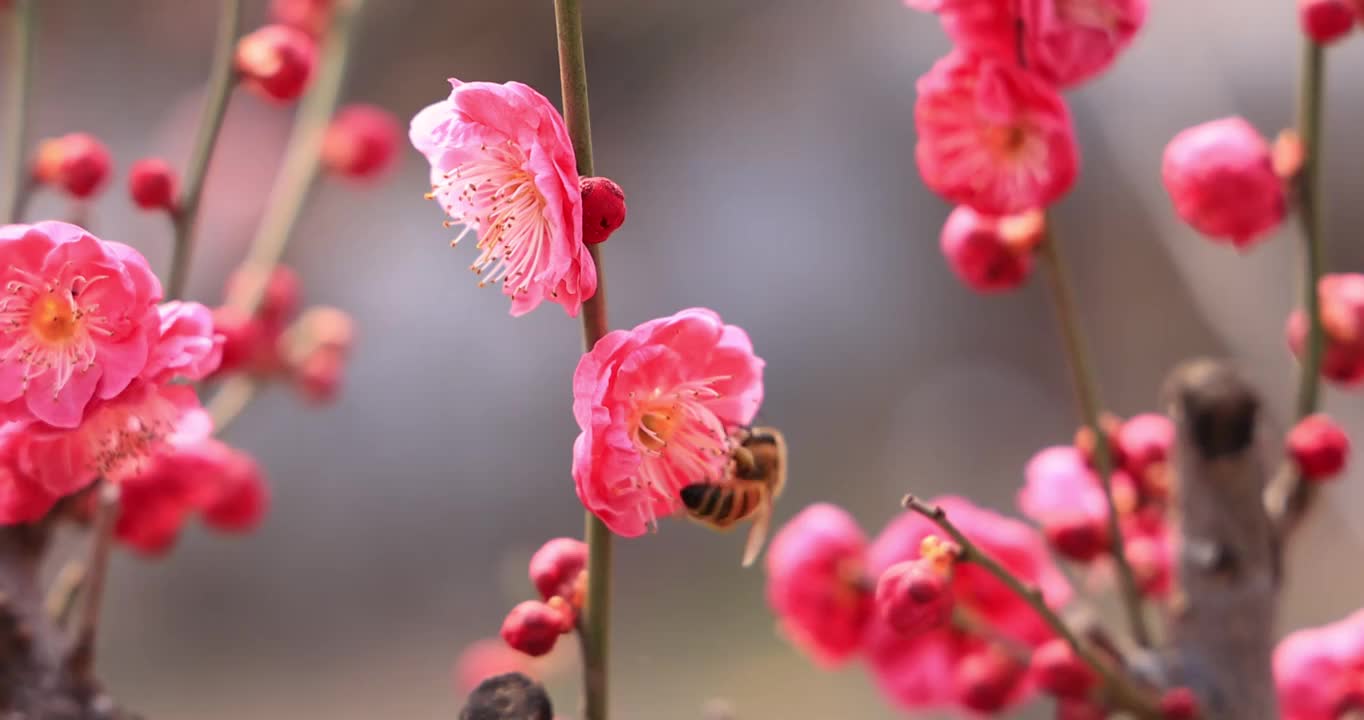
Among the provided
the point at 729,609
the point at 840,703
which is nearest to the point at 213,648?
the point at 729,609

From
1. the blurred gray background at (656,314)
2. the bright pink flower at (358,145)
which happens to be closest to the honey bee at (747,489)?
the bright pink flower at (358,145)

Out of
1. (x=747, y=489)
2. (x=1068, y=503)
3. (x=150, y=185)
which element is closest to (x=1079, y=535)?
(x=1068, y=503)

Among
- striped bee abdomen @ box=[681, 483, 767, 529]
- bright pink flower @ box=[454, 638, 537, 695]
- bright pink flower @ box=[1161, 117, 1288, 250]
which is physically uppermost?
bright pink flower @ box=[1161, 117, 1288, 250]

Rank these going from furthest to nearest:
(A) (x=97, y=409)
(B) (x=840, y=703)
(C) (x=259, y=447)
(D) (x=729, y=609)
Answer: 1. (C) (x=259, y=447)
2. (D) (x=729, y=609)
3. (B) (x=840, y=703)
4. (A) (x=97, y=409)

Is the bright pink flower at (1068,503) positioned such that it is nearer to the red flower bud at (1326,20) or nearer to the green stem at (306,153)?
the red flower bud at (1326,20)

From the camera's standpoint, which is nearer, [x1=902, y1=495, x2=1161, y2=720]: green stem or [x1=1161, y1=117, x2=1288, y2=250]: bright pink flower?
[x1=902, y1=495, x2=1161, y2=720]: green stem

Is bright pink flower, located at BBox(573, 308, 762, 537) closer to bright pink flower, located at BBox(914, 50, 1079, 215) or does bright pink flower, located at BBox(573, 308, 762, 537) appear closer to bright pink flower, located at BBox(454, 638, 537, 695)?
bright pink flower, located at BBox(914, 50, 1079, 215)

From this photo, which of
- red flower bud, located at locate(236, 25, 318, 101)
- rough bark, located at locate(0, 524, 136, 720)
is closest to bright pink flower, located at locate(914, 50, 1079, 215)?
red flower bud, located at locate(236, 25, 318, 101)

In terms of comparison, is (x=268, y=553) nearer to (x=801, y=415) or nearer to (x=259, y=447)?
(x=259, y=447)
